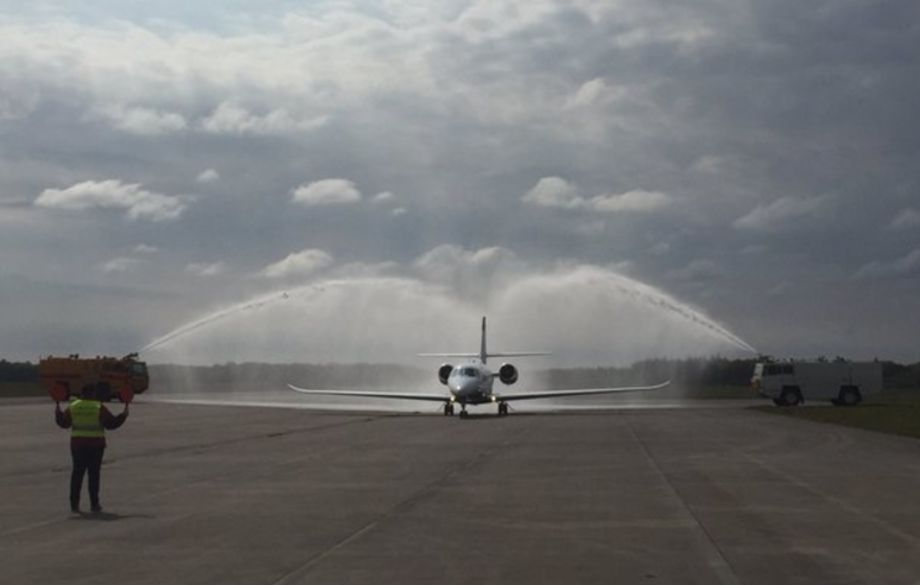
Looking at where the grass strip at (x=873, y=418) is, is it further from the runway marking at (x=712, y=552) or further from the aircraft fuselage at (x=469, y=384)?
the runway marking at (x=712, y=552)

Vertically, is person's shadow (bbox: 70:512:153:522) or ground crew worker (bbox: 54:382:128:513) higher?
ground crew worker (bbox: 54:382:128:513)

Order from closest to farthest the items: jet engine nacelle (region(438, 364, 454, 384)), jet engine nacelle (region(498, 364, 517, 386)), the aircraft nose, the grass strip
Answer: the grass strip, the aircraft nose, jet engine nacelle (region(498, 364, 517, 386)), jet engine nacelle (region(438, 364, 454, 384))

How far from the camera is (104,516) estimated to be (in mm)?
19062

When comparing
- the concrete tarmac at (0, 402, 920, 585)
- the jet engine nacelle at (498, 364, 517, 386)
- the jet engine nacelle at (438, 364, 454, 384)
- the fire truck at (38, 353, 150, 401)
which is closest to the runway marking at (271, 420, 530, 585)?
the concrete tarmac at (0, 402, 920, 585)

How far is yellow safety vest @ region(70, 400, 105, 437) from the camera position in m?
20.1

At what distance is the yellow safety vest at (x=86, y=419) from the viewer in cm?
2014

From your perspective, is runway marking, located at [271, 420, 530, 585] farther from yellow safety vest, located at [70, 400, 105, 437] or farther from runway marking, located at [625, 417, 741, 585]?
yellow safety vest, located at [70, 400, 105, 437]

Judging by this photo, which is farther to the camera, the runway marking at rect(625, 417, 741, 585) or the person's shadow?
the person's shadow

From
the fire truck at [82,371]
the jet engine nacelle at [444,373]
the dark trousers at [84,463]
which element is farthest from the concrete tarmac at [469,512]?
the fire truck at [82,371]

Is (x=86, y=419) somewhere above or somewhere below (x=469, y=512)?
above

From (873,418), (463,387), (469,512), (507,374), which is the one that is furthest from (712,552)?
(507,374)

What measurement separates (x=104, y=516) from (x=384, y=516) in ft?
14.0

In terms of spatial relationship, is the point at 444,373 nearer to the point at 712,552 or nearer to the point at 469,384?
the point at 469,384

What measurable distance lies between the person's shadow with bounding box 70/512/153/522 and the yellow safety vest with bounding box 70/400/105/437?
4.55ft
